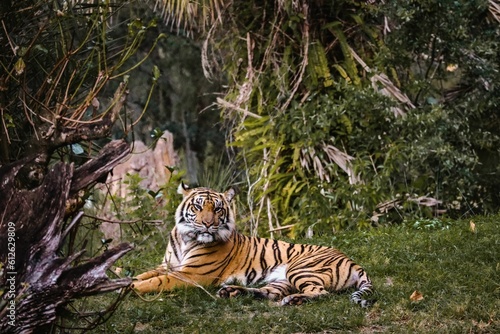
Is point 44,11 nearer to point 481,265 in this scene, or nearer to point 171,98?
point 481,265

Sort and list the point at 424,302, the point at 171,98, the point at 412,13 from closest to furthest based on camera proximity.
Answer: the point at 424,302, the point at 412,13, the point at 171,98

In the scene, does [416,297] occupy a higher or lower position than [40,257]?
lower

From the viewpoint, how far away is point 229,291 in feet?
23.5

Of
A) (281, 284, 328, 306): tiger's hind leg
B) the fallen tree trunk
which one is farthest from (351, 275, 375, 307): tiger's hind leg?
the fallen tree trunk

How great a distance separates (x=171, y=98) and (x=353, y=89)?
10.7 metres

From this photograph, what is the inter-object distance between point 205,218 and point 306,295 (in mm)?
1237

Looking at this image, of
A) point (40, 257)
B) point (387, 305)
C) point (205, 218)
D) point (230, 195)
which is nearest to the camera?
point (40, 257)

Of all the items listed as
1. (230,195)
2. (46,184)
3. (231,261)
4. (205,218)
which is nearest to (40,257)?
(46,184)

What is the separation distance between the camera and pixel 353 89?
1142 cm

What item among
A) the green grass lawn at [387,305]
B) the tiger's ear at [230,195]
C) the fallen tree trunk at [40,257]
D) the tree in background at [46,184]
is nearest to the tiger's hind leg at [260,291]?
the green grass lawn at [387,305]

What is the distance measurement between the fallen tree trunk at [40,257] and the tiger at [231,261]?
2.56m

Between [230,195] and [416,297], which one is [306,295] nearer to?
[416,297]

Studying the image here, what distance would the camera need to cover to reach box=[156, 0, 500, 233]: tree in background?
1112cm

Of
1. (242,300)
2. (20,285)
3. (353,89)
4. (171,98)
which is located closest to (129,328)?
(242,300)
